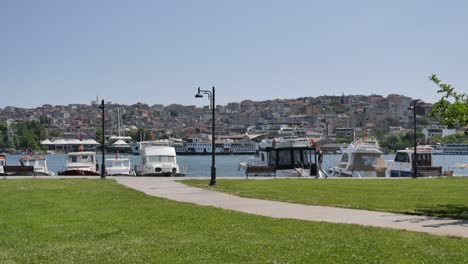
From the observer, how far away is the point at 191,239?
42.2ft

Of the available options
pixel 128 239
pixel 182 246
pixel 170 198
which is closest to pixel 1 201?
pixel 170 198

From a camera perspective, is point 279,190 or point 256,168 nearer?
point 279,190

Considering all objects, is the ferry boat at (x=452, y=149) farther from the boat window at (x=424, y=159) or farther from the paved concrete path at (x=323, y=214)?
the paved concrete path at (x=323, y=214)

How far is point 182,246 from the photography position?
12.0m

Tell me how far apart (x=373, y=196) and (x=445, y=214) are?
17.7ft

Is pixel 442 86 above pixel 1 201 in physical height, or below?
above

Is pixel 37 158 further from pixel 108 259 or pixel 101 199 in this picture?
pixel 108 259

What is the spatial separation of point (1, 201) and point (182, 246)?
10.7 metres

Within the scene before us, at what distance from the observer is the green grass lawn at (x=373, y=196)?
18266mm

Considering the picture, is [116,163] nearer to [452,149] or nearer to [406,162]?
[406,162]

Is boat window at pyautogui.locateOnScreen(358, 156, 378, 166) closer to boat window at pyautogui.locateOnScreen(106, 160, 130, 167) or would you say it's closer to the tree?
boat window at pyautogui.locateOnScreen(106, 160, 130, 167)

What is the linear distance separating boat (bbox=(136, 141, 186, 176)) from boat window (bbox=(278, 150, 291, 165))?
714 centimetres

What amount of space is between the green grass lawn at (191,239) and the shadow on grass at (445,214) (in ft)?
7.37

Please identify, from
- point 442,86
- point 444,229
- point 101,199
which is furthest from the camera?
point 101,199
